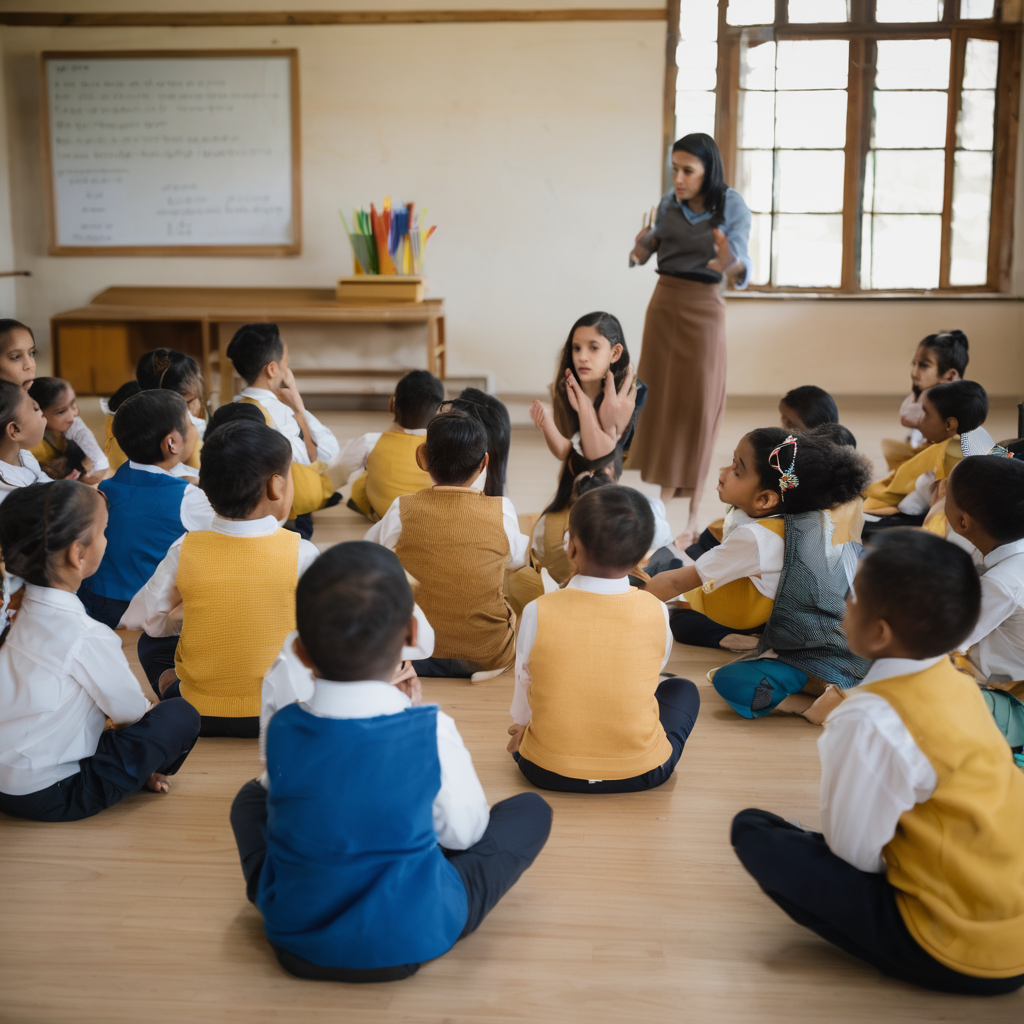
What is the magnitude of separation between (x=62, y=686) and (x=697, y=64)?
522 centimetres

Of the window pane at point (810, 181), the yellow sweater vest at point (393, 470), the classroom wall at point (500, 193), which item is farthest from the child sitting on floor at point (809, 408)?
the window pane at point (810, 181)

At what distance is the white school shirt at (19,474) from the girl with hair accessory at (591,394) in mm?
1265

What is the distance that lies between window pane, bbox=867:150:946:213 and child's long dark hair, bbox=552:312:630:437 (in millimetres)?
3771

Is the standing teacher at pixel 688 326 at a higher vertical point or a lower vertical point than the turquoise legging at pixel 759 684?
higher

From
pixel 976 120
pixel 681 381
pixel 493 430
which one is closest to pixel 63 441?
pixel 493 430

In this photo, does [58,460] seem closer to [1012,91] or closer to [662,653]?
[662,653]

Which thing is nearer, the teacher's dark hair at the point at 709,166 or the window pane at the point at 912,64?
the teacher's dark hair at the point at 709,166

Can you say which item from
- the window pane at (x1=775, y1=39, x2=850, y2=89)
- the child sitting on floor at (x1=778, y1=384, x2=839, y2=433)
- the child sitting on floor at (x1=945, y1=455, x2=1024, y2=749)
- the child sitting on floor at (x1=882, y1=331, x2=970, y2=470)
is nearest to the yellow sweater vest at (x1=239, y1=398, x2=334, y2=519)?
the child sitting on floor at (x1=778, y1=384, x2=839, y2=433)

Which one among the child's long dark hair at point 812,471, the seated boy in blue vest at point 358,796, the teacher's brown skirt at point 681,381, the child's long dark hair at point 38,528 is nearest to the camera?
the seated boy in blue vest at point 358,796

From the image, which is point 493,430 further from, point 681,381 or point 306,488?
point 681,381

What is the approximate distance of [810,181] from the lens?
5844 millimetres

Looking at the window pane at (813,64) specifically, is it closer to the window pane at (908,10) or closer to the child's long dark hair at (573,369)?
the window pane at (908,10)

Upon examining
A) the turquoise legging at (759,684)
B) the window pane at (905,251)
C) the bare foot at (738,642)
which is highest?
the window pane at (905,251)

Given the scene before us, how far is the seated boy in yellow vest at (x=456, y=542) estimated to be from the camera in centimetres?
210
